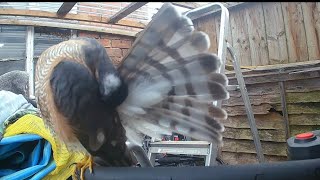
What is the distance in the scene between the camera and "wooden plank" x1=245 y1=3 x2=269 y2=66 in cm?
388

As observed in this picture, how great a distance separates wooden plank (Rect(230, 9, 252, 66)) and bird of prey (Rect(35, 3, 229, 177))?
2909 mm

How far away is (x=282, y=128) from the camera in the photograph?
2545 millimetres

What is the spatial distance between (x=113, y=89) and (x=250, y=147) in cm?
192

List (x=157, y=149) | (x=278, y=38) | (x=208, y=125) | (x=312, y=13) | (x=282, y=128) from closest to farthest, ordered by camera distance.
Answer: (x=208, y=125)
(x=157, y=149)
(x=282, y=128)
(x=312, y=13)
(x=278, y=38)

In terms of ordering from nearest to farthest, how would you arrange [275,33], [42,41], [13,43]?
[275,33] → [13,43] → [42,41]

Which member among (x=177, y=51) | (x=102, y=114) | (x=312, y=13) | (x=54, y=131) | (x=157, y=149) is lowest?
(x=157, y=149)

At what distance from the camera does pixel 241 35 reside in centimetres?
407

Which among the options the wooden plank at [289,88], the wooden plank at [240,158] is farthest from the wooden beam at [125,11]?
the wooden plank at [240,158]

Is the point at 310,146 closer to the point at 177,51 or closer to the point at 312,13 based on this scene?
the point at 177,51

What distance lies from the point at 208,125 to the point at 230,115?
183cm

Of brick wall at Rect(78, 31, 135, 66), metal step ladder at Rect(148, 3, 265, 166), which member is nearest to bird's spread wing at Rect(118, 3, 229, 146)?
metal step ladder at Rect(148, 3, 265, 166)

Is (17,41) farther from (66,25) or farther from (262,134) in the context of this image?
(262,134)

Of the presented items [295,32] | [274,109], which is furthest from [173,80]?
[295,32]

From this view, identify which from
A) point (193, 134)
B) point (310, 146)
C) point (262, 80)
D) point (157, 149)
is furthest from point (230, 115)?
point (310, 146)
